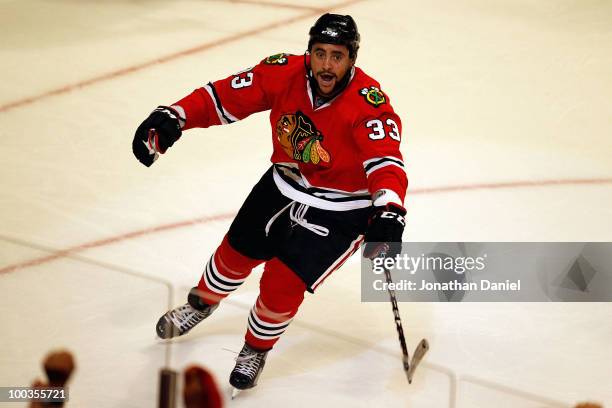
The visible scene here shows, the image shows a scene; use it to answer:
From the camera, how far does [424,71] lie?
5.25 m

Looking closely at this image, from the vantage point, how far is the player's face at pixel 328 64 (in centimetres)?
277

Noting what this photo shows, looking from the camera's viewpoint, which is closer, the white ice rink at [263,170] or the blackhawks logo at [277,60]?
the white ice rink at [263,170]

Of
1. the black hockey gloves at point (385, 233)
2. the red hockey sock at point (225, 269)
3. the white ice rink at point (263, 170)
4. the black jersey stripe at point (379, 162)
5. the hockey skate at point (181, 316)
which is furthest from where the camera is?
the red hockey sock at point (225, 269)

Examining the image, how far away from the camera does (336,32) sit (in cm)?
277

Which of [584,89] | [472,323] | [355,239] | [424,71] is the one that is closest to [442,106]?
[424,71]

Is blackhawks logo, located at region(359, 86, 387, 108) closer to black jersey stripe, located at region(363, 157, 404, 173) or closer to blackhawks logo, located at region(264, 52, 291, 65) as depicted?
black jersey stripe, located at region(363, 157, 404, 173)

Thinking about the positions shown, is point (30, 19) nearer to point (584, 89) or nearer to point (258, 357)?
point (584, 89)

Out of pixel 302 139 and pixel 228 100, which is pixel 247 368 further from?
pixel 228 100

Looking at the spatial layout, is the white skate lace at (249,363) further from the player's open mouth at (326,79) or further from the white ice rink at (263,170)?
the player's open mouth at (326,79)

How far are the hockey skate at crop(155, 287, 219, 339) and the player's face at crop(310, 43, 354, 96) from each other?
90 cm

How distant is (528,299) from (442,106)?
1513 millimetres

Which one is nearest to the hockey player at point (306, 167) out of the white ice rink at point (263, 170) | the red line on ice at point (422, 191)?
the white ice rink at point (263, 170)

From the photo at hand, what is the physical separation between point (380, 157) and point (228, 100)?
0.52 metres

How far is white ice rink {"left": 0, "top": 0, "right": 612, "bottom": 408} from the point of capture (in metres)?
2.11
